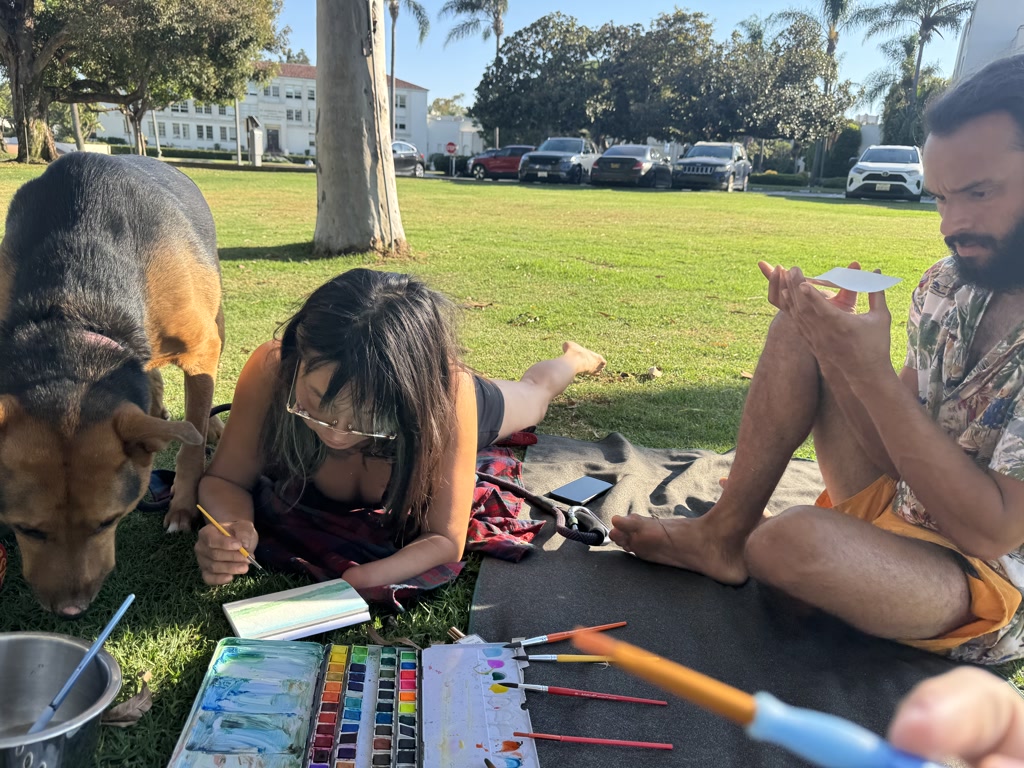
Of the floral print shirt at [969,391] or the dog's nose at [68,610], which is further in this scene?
the dog's nose at [68,610]

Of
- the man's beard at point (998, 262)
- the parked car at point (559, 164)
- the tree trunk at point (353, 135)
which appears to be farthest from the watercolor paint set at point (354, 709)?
the parked car at point (559, 164)

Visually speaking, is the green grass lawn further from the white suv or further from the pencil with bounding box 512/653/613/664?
the white suv

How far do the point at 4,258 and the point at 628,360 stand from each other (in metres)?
4.28

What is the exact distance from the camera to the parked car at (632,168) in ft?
87.6

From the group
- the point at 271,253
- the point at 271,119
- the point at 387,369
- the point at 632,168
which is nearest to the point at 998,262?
the point at 387,369

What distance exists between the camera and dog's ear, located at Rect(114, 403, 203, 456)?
8.48ft

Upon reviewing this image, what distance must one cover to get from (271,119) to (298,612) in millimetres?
84902

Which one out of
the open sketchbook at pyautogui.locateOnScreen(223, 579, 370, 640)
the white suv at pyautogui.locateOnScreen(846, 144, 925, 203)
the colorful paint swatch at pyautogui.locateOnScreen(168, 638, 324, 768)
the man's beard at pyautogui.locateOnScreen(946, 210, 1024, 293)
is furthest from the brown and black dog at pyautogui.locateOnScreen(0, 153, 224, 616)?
the white suv at pyautogui.locateOnScreen(846, 144, 925, 203)

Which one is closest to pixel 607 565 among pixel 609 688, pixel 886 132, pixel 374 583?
pixel 609 688

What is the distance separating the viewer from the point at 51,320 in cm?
279

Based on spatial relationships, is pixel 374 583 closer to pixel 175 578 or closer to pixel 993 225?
pixel 175 578

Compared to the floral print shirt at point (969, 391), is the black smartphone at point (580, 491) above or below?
below

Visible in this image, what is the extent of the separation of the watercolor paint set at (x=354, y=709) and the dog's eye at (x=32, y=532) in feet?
2.69

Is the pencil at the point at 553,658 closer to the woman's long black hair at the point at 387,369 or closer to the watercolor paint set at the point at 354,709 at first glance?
the watercolor paint set at the point at 354,709
